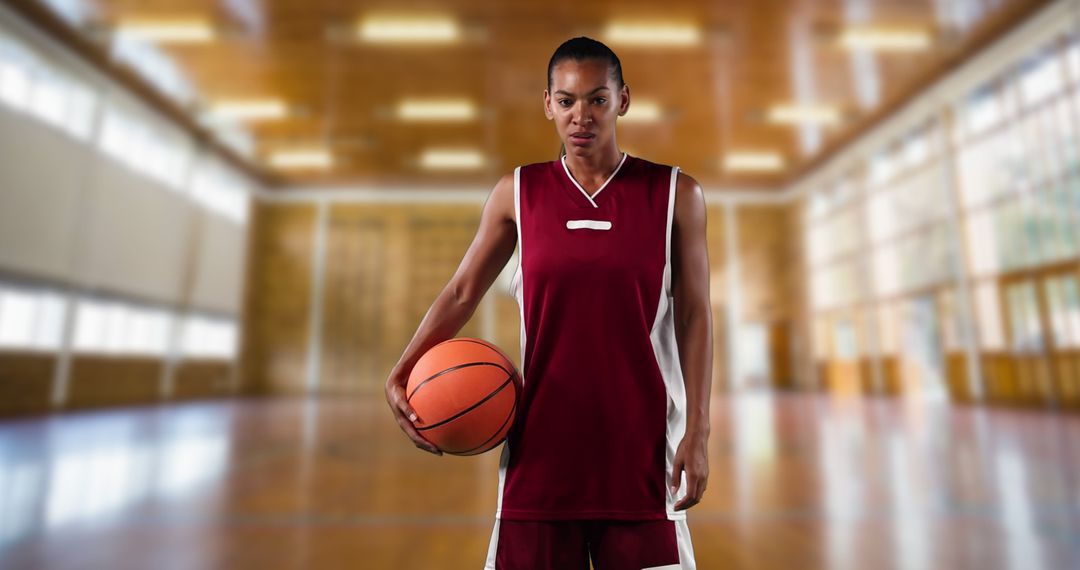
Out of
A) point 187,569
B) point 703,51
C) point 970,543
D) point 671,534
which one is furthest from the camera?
point 703,51

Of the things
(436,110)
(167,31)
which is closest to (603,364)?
(167,31)

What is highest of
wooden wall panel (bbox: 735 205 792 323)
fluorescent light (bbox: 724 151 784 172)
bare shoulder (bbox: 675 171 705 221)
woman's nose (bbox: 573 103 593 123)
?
fluorescent light (bbox: 724 151 784 172)

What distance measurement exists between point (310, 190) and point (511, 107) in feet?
29.6

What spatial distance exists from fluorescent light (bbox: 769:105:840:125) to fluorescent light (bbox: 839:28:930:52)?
2.62 metres

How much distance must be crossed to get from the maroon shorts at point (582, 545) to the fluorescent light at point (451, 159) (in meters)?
16.1

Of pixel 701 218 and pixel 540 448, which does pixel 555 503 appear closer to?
pixel 540 448

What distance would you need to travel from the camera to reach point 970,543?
2736 millimetres

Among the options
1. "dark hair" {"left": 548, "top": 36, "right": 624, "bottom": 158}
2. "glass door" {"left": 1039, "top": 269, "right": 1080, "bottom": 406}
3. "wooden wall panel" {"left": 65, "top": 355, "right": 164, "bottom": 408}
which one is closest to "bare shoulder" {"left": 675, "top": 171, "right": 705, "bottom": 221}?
"dark hair" {"left": 548, "top": 36, "right": 624, "bottom": 158}

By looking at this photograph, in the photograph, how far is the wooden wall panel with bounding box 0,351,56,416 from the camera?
10297mm

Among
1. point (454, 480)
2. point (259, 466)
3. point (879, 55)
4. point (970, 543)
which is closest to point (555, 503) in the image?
point (970, 543)

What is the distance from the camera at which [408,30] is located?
10930 millimetres

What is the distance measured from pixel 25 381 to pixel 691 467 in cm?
1294

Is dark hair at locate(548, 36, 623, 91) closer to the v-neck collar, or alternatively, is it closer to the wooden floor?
the v-neck collar

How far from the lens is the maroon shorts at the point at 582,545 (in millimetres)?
1147
